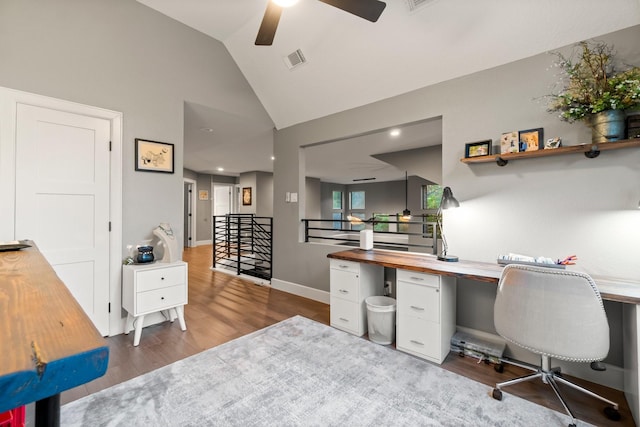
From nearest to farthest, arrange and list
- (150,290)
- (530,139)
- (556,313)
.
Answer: (556,313)
(530,139)
(150,290)

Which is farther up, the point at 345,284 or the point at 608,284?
the point at 608,284

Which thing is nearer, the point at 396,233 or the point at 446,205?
the point at 446,205

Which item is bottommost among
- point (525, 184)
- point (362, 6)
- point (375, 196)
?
point (525, 184)

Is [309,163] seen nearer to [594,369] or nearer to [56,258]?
[56,258]

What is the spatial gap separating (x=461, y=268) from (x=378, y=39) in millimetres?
2215

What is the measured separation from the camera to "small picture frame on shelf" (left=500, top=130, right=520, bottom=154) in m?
2.28

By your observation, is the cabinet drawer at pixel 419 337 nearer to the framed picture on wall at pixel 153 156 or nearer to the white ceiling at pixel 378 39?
the white ceiling at pixel 378 39

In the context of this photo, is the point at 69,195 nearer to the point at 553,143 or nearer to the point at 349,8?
the point at 349,8

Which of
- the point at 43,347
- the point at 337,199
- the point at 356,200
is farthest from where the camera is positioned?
the point at 337,199

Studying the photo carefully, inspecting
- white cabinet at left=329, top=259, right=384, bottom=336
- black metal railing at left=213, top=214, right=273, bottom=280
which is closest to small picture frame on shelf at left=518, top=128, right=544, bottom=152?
white cabinet at left=329, top=259, right=384, bottom=336

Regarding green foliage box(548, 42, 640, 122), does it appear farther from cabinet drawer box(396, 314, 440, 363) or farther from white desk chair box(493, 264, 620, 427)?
cabinet drawer box(396, 314, 440, 363)

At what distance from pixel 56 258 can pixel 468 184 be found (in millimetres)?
3700

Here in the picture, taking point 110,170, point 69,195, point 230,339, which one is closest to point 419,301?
point 230,339

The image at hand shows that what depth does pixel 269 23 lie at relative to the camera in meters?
2.20
